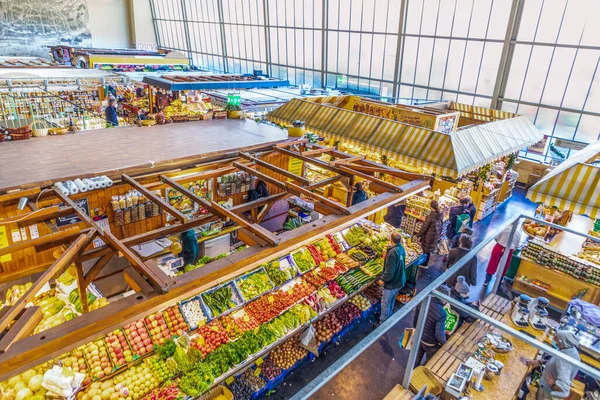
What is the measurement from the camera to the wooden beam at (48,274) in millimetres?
2578

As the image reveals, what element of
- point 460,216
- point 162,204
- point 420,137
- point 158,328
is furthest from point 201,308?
point 420,137

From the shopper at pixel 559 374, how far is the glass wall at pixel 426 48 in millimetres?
10452

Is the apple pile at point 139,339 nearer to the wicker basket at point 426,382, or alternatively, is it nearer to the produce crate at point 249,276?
the produce crate at point 249,276

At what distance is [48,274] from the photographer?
2.88m

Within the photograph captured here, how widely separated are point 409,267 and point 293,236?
4508 millimetres

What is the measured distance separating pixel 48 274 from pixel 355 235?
18.5 feet

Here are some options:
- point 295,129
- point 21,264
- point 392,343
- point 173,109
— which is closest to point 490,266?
point 392,343

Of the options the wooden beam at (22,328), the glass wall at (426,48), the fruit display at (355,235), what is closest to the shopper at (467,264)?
the fruit display at (355,235)

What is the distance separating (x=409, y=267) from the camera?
765 cm

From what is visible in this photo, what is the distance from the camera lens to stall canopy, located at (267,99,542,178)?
8.85 m

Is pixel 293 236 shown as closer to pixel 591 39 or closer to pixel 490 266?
pixel 490 266

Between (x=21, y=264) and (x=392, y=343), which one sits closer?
(x=21, y=264)

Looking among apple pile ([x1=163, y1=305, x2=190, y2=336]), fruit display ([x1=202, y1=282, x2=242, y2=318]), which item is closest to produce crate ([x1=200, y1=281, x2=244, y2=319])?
fruit display ([x1=202, y1=282, x2=242, y2=318])

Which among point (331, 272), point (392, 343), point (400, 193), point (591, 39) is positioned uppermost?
point (591, 39)
